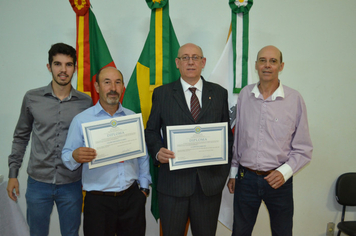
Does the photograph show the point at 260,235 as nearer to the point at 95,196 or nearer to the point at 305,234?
the point at 305,234

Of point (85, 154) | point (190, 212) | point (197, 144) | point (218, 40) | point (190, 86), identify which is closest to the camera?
point (85, 154)

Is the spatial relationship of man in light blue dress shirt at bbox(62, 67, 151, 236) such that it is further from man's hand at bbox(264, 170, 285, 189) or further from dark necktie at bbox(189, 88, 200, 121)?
man's hand at bbox(264, 170, 285, 189)

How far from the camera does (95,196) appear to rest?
1.79 m

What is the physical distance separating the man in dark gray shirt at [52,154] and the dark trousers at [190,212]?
32.4 inches

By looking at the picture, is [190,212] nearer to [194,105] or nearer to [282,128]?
[194,105]

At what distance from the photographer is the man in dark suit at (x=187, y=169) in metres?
1.82

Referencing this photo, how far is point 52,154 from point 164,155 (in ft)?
3.31

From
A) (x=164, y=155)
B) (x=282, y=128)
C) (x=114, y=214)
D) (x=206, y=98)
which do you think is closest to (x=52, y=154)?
(x=114, y=214)

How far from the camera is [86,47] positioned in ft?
8.01

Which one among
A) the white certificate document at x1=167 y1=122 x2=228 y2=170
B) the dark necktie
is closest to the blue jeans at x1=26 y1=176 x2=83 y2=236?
the white certificate document at x1=167 y1=122 x2=228 y2=170

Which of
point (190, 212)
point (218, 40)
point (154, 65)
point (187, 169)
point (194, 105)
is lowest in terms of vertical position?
point (190, 212)

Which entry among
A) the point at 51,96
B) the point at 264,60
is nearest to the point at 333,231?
the point at 264,60

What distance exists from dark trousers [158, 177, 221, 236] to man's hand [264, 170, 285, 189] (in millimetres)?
498

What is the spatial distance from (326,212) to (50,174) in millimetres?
3500
